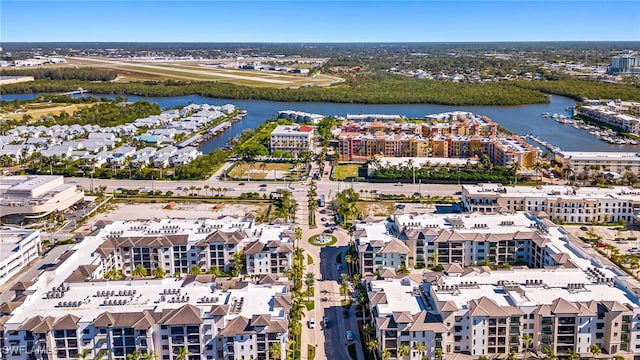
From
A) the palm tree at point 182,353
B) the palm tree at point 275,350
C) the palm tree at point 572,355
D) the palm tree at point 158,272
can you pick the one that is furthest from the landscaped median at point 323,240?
A: the palm tree at point 572,355

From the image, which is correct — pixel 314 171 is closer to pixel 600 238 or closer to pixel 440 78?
pixel 600 238

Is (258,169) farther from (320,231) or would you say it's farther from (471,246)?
(471,246)

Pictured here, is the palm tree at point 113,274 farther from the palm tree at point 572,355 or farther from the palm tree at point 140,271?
the palm tree at point 572,355

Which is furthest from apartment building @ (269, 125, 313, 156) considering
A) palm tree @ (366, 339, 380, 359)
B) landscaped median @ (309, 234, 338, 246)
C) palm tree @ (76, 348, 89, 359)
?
palm tree @ (76, 348, 89, 359)

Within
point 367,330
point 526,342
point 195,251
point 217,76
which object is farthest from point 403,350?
point 217,76

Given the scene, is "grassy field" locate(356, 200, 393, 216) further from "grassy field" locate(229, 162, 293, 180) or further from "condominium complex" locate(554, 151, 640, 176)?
"condominium complex" locate(554, 151, 640, 176)

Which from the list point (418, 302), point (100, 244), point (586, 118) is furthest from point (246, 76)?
point (418, 302)

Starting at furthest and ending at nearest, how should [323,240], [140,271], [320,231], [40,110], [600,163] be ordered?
[40,110] → [600,163] → [320,231] → [323,240] → [140,271]
